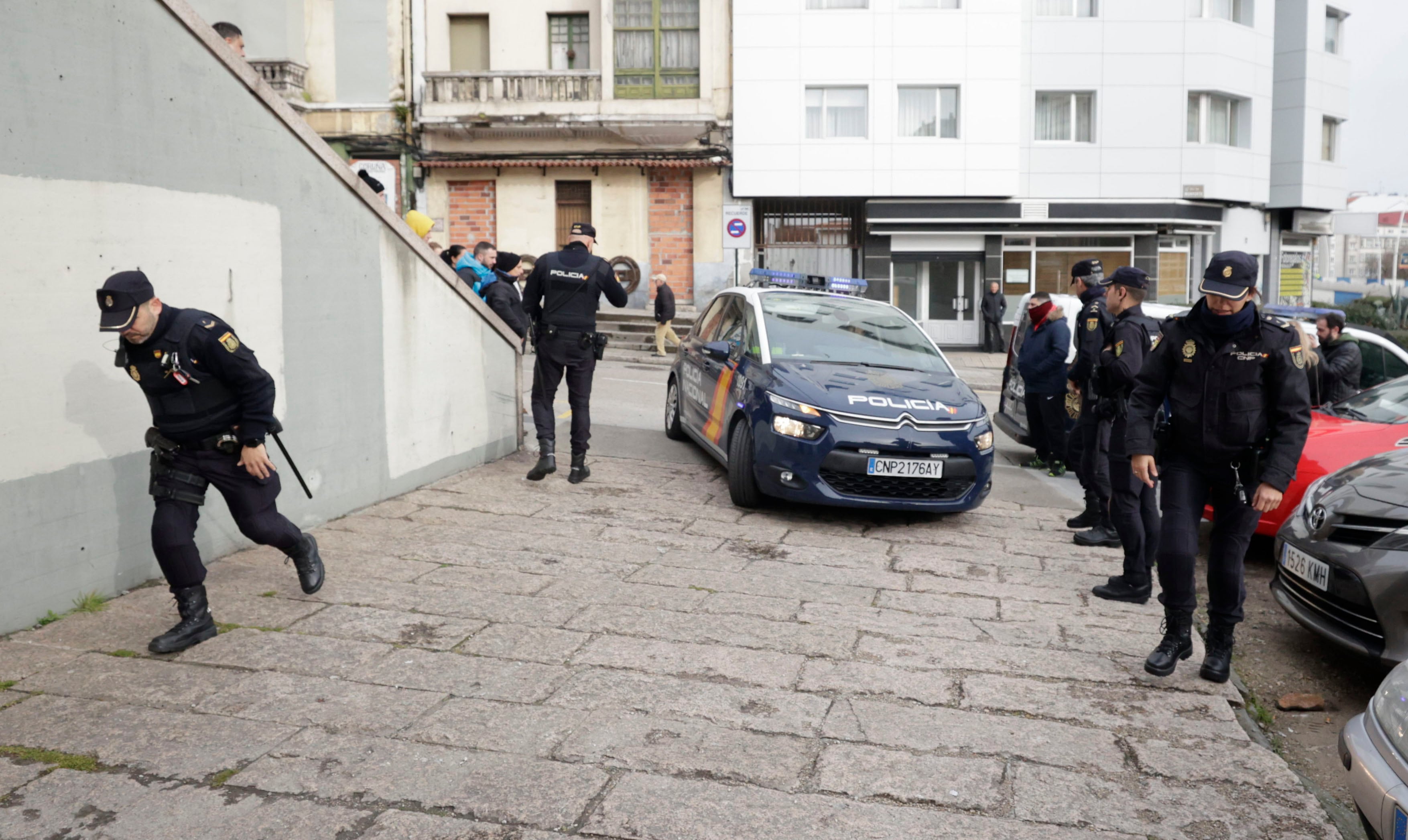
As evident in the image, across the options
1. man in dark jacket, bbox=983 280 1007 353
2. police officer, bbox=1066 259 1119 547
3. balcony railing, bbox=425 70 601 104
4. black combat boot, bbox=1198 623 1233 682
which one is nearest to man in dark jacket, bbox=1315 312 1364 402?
police officer, bbox=1066 259 1119 547

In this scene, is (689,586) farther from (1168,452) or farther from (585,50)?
(585,50)

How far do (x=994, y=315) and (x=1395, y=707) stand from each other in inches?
962

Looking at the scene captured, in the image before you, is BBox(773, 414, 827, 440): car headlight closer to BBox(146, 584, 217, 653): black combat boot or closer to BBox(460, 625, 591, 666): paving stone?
BBox(460, 625, 591, 666): paving stone

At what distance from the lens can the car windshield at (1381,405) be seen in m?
7.62

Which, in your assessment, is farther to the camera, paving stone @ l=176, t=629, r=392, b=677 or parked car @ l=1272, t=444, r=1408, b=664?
parked car @ l=1272, t=444, r=1408, b=664

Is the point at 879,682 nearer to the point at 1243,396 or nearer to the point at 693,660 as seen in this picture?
the point at 693,660

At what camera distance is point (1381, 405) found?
7879 mm

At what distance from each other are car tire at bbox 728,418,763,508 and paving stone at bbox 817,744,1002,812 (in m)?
3.98

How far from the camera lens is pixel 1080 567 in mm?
7086

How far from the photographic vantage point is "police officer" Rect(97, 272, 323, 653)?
4590 mm

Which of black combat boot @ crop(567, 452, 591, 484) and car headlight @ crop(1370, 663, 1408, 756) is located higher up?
car headlight @ crop(1370, 663, 1408, 756)

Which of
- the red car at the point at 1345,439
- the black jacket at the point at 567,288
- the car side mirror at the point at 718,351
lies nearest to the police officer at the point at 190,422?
the black jacket at the point at 567,288

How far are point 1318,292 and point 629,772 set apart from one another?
55.6 meters

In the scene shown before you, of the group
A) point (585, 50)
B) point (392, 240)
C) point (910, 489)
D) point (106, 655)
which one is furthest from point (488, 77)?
point (106, 655)
